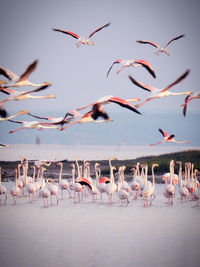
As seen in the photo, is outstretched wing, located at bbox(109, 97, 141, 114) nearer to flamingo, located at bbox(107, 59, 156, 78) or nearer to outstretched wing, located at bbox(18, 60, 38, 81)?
outstretched wing, located at bbox(18, 60, 38, 81)

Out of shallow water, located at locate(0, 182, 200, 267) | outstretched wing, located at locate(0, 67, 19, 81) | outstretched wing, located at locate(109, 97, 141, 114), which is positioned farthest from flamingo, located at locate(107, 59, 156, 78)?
shallow water, located at locate(0, 182, 200, 267)

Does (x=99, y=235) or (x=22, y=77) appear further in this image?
(x=99, y=235)

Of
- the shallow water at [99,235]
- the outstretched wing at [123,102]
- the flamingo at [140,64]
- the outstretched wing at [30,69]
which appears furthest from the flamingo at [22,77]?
the shallow water at [99,235]

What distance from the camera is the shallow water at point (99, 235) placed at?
5.53 meters

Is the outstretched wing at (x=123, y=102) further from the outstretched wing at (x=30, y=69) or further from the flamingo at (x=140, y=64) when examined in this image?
the flamingo at (x=140, y=64)

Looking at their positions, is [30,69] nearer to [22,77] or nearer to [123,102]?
[22,77]

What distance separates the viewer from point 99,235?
6676mm

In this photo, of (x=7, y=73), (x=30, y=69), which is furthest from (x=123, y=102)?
(x=7, y=73)

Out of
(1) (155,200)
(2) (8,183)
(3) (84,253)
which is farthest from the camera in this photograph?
(2) (8,183)

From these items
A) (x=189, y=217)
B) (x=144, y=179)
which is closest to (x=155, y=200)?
(x=144, y=179)

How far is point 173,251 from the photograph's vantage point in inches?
230

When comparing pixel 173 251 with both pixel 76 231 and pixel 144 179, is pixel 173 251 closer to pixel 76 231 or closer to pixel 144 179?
pixel 76 231

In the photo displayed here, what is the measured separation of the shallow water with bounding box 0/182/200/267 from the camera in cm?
553

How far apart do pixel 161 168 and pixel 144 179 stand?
17.5 feet
